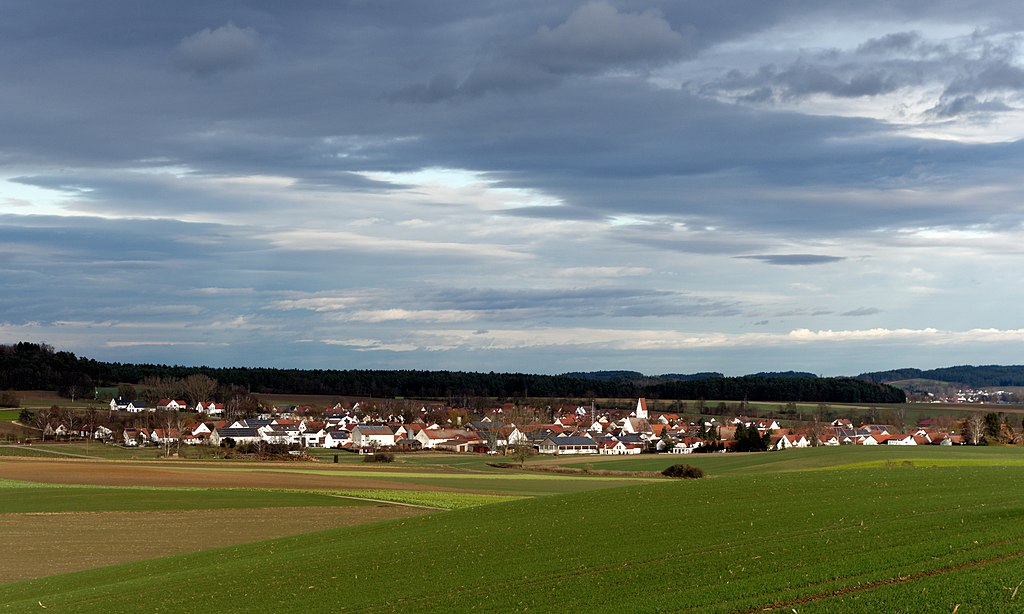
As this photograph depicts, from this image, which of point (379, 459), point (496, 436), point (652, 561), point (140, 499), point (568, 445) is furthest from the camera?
point (496, 436)

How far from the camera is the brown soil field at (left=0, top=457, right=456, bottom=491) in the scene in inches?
2884

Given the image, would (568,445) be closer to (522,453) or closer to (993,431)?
(522,453)

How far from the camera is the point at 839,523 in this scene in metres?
27.8

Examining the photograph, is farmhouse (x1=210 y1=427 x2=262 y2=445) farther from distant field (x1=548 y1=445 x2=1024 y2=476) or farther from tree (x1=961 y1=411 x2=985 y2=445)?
tree (x1=961 y1=411 x2=985 y2=445)

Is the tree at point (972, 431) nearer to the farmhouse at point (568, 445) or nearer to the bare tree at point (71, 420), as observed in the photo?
the farmhouse at point (568, 445)

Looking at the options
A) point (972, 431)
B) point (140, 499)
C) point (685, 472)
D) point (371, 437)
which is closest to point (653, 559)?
point (140, 499)

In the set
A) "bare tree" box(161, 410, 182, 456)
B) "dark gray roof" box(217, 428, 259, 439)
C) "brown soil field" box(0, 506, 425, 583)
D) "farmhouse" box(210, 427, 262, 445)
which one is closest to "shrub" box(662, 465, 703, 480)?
"brown soil field" box(0, 506, 425, 583)

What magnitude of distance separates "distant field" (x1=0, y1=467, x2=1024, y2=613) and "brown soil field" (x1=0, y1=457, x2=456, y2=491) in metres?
33.5

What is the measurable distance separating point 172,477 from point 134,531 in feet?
113

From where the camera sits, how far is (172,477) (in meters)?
79.4

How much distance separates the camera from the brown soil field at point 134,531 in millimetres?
37469

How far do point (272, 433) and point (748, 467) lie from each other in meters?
106

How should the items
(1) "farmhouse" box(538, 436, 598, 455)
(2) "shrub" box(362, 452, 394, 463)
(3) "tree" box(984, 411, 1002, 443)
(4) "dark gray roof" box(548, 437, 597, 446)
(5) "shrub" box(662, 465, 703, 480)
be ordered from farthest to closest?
(4) "dark gray roof" box(548, 437, 597, 446) < (1) "farmhouse" box(538, 436, 598, 455) < (2) "shrub" box(362, 452, 394, 463) < (3) "tree" box(984, 411, 1002, 443) < (5) "shrub" box(662, 465, 703, 480)

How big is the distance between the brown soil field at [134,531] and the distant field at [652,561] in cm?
370
